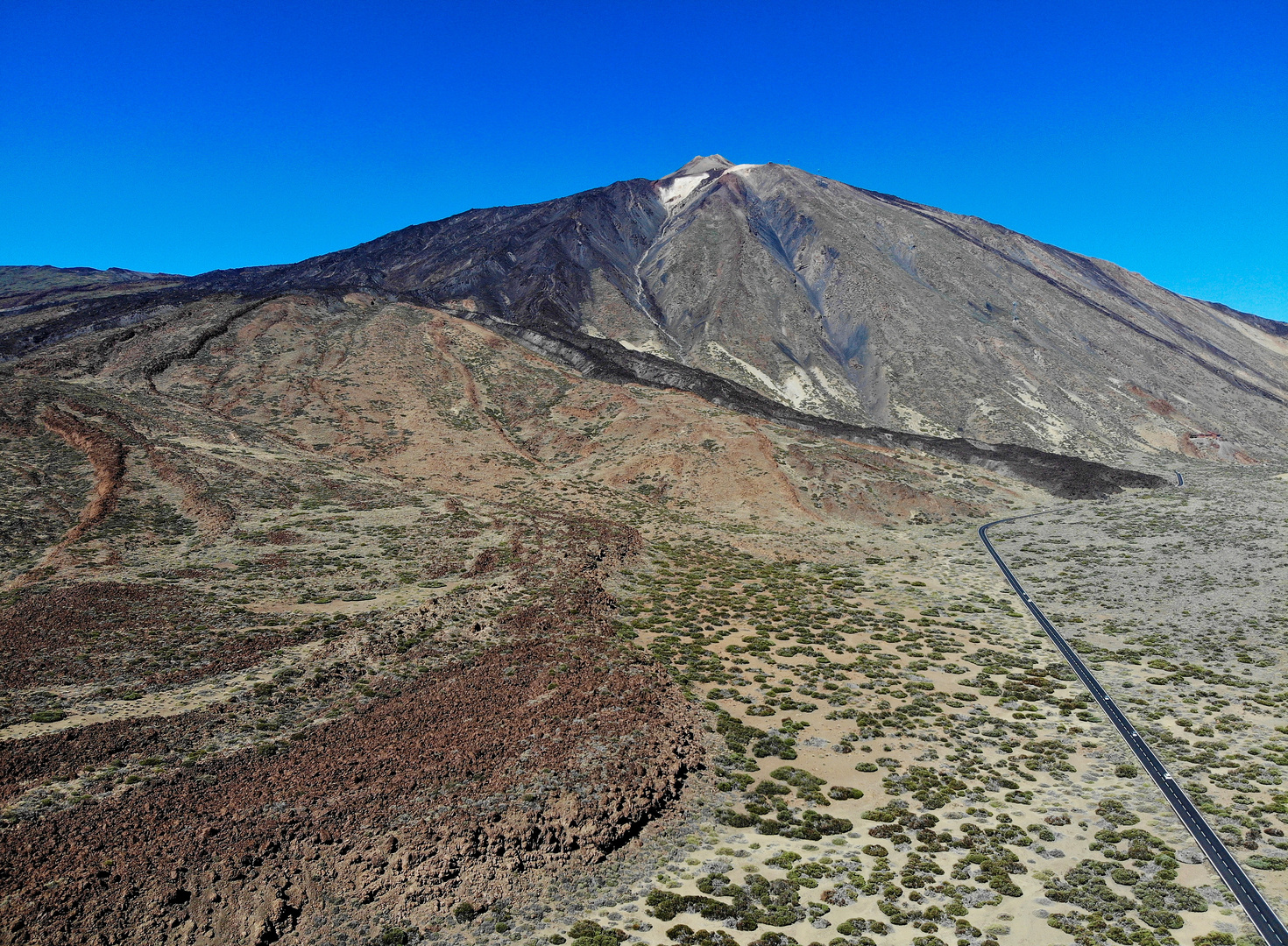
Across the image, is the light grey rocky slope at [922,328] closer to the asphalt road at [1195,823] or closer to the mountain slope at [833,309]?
the mountain slope at [833,309]

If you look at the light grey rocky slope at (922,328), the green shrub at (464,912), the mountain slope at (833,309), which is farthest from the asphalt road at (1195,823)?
the light grey rocky slope at (922,328)

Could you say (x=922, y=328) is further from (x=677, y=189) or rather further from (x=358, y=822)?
(x=358, y=822)

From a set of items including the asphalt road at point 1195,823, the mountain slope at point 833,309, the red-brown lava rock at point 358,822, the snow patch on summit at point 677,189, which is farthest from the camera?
the snow patch on summit at point 677,189

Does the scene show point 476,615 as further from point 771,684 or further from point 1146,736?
point 1146,736

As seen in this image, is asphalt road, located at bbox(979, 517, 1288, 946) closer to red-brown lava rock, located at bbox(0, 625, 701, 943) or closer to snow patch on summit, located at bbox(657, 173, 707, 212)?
red-brown lava rock, located at bbox(0, 625, 701, 943)

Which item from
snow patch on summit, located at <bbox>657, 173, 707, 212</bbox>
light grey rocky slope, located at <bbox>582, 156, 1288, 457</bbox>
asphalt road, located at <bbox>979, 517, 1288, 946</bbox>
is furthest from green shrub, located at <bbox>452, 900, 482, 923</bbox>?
snow patch on summit, located at <bbox>657, 173, 707, 212</bbox>

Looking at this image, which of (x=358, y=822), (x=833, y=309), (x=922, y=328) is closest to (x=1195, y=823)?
(x=358, y=822)
